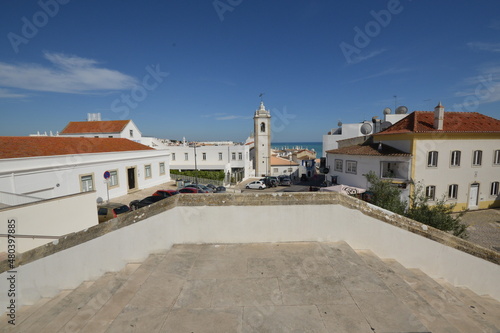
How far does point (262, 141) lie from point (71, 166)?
38.4 metres

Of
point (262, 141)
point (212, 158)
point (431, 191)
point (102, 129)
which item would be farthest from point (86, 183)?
point (262, 141)

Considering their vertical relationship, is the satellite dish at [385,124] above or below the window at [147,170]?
above

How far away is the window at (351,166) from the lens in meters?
26.2

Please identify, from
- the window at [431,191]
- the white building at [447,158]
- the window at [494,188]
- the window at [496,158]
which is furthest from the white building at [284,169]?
the window at [496,158]

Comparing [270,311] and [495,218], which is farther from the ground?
[270,311]

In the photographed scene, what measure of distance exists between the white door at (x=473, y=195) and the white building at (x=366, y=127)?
12022mm

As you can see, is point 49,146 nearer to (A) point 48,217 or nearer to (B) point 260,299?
(A) point 48,217

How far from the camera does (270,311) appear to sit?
294 centimetres

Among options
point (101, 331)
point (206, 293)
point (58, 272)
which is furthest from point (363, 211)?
point (58, 272)

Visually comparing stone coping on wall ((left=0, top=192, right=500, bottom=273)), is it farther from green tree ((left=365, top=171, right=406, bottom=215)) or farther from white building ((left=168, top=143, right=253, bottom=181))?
white building ((left=168, top=143, right=253, bottom=181))

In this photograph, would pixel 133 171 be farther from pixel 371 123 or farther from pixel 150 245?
pixel 371 123

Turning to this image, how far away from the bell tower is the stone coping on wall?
1872 inches

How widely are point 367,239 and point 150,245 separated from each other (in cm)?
455

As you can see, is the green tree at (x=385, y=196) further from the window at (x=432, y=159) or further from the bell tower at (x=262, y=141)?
the bell tower at (x=262, y=141)
